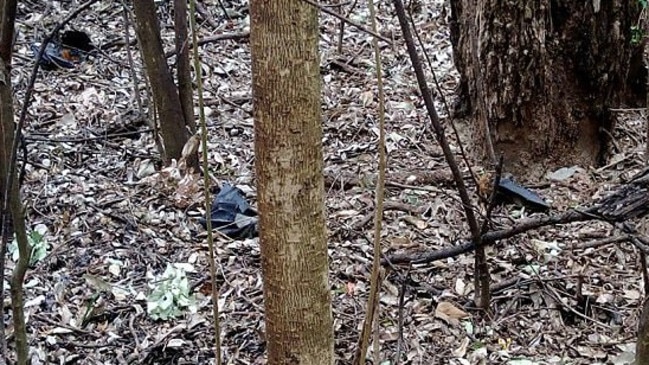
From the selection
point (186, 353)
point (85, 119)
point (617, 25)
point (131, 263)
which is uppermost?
point (617, 25)

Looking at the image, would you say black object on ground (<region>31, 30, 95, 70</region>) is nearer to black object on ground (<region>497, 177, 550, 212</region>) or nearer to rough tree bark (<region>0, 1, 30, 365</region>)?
black object on ground (<region>497, 177, 550, 212</region>)

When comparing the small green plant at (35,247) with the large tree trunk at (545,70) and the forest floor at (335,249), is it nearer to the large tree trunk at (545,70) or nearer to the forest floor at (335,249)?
the forest floor at (335,249)

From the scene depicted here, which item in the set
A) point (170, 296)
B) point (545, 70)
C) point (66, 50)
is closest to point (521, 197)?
point (545, 70)

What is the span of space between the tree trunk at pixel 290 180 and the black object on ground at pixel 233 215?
64.9 inches

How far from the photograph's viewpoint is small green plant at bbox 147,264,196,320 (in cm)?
296

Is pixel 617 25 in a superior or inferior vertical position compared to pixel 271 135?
superior

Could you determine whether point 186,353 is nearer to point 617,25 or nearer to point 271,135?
point 271,135

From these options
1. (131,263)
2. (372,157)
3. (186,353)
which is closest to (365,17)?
(372,157)

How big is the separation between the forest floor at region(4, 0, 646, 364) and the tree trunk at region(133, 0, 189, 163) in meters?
0.17

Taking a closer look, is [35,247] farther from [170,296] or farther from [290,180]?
[290,180]

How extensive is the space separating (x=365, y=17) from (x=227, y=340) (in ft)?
12.1

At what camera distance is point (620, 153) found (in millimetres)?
3932

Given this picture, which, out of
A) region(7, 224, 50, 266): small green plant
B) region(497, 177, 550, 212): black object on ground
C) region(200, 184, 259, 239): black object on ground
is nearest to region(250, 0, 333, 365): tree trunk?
region(200, 184, 259, 239): black object on ground

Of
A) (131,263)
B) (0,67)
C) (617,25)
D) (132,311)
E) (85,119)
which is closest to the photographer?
(0,67)
